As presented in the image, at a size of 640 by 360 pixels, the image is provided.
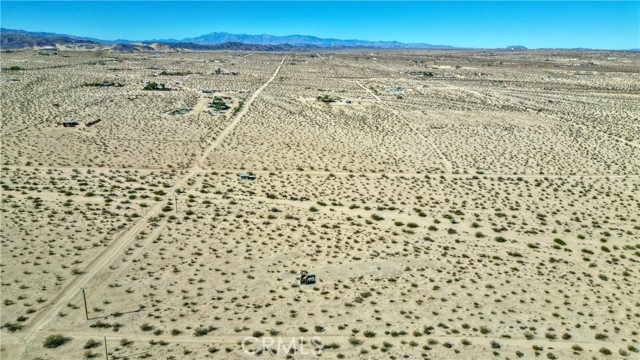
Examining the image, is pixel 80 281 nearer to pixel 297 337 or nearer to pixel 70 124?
pixel 297 337

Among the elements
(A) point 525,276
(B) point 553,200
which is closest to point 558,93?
(B) point 553,200

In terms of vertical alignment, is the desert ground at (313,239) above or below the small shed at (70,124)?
below

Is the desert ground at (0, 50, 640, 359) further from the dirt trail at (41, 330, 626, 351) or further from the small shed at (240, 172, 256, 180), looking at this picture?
the small shed at (240, 172, 256, 180)

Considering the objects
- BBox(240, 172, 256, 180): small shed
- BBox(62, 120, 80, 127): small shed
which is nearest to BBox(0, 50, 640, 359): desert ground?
BBox(240, 172, 256, 180): small shed

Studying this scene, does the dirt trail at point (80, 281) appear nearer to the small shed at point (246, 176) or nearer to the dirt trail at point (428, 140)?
the small shed at point (246, 176)

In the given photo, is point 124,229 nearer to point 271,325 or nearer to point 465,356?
point 271,325

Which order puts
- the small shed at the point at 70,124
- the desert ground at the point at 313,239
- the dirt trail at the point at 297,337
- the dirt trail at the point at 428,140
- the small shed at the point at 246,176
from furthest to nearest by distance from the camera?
the small shed at the point at 70,124, the dirt trail at the point at 428,140, the small shed at the point at 246,176, the desert ground at the point at 313,239, the dirt trail at the point at 297,337

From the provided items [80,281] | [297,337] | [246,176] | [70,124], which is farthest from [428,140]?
[70,124]

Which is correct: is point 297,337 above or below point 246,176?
below

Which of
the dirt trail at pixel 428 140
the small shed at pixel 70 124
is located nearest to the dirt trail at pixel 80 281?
the dirt trail at pixel 428 140
